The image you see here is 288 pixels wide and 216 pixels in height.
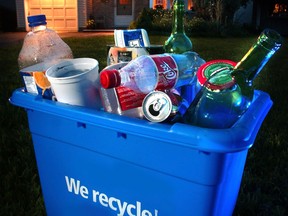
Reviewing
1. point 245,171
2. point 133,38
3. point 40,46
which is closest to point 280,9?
point 245,171

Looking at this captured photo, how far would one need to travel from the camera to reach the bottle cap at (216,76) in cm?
110

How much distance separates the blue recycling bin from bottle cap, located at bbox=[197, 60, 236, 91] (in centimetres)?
11

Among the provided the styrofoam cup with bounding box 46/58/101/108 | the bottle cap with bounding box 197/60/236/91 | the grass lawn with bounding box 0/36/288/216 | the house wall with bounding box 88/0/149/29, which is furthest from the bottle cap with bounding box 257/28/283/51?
the house wall with bounding box 88/0/149/29

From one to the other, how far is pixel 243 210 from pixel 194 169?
0.94 metres

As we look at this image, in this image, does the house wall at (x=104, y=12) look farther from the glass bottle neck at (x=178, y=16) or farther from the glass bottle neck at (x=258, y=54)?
the glass bottle neck at (x=258, y=54)

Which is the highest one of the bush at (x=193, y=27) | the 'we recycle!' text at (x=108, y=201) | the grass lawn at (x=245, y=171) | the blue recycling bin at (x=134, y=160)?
the blue recycling bin at (x=134, y=160)

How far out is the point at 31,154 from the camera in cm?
221

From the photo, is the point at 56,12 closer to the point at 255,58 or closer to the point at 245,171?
the point at 245,171

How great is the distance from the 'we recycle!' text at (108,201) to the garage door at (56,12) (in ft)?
46.9

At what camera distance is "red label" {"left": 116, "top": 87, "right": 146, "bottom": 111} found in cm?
110

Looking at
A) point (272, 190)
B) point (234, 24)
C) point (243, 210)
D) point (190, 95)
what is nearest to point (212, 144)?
point (190, 95)

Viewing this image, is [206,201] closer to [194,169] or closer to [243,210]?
[194,169]

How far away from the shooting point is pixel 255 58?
1.11 meters

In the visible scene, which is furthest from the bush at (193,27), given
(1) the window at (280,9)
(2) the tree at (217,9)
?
(1) the window at (280,9)
